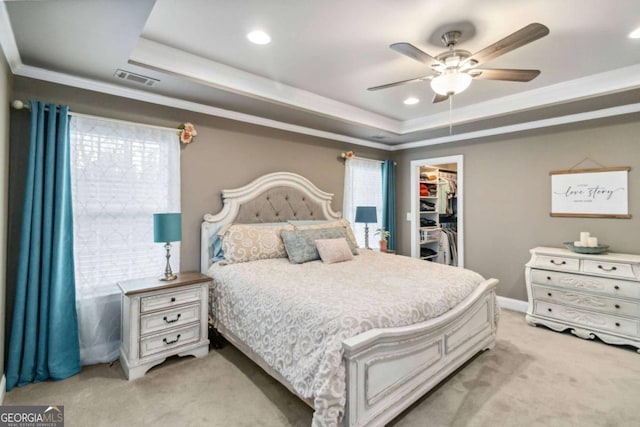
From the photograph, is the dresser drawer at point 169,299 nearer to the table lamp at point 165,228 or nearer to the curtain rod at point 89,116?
the table lamp at point 165,228

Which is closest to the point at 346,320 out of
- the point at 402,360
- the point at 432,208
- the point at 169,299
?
the point at 402,360

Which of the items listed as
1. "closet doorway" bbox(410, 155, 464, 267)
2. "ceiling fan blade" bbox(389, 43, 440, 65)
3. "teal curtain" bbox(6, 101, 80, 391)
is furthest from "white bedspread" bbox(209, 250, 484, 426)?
"closet doorway" bbox(410, 155, 464, 267)

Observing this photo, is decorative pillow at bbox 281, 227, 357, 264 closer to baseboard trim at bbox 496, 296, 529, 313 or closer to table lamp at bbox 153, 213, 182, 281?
table lamp at bbox 153, 213, 182, 281

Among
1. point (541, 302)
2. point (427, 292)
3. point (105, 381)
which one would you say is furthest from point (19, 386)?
point (541, 302)

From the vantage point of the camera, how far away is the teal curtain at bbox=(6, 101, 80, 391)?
227 centimetres

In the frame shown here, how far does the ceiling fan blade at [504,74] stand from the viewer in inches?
84.7

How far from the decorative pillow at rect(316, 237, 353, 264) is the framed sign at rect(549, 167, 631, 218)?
2.64m

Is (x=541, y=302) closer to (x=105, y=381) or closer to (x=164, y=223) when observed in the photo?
(x=164, y=223)

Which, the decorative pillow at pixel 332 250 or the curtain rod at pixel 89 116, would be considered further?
the decorative pillow at pixel 332 250

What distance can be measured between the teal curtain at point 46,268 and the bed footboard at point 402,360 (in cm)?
228

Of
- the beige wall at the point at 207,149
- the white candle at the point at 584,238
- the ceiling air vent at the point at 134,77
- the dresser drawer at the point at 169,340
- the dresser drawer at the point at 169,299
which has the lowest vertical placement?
the dresser drawer at the point at 169,340

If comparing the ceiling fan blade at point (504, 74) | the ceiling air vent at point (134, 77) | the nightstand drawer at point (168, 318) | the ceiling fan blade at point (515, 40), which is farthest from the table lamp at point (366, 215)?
the ceiling air vent at point (134, 77)

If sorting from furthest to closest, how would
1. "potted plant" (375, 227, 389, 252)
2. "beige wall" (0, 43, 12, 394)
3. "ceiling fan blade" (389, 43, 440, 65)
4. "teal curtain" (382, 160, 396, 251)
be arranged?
"teal curtain" (382, 160, 396, 251)
"potted plant" (375, 227, 389, 252)
"beige wall" (0, 43, 12, 394)
"ceiling fan blade" (389, 43, 440, 65)

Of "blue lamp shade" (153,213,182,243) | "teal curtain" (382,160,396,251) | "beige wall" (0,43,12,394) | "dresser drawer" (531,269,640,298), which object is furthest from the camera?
"teal curtain" (382,160,396,251)
